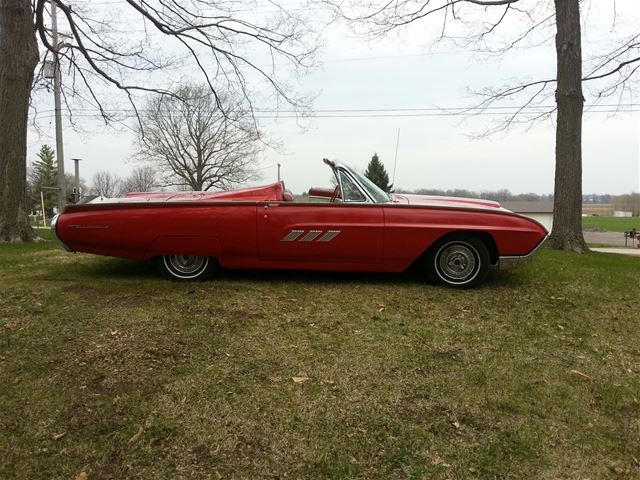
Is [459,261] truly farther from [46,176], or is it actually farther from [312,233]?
[46,176]

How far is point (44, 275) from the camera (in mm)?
5637

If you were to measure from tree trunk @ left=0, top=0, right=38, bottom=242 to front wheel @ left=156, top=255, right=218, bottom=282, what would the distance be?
16.3 ft

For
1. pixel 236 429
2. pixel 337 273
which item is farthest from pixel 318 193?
pixel 236 429

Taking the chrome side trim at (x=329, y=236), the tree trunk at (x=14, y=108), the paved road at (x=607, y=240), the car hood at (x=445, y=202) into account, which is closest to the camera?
the chrome side trim at (x=329, y=236)

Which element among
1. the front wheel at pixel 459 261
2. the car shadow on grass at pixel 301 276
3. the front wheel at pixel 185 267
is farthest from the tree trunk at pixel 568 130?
the front wheel at pixel 185 267

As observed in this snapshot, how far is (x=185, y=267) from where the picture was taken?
542 centimetres

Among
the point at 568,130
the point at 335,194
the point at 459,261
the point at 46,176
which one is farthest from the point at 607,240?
the point at 46,176

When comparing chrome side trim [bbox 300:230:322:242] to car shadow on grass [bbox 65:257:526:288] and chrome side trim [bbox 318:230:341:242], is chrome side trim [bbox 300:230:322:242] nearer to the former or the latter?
chrome side trim [bbox 318:230:341:242]

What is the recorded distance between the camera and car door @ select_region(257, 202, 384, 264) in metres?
5.10

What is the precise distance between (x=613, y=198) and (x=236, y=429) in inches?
5511

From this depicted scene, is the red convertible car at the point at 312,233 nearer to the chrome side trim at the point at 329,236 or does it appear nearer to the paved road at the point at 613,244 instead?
the chrome side trim at the point at 329,236

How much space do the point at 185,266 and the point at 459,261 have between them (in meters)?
3.01

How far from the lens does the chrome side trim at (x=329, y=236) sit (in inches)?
201

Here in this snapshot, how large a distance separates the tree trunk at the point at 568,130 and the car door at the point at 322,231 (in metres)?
6.16
